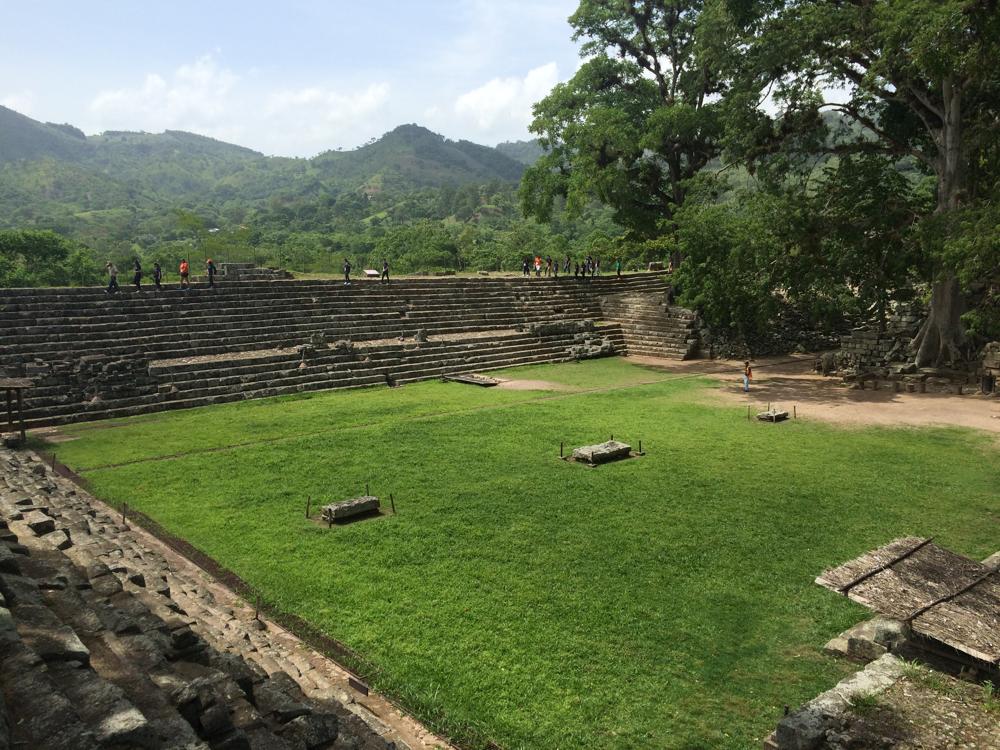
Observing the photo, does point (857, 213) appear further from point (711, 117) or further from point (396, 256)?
point (396, 256)

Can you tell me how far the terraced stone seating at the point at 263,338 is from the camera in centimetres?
1659

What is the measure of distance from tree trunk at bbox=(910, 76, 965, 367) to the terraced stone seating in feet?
28.0

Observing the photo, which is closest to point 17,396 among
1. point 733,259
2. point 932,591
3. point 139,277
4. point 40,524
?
point 40,524

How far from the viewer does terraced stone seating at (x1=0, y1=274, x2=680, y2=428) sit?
653 inches

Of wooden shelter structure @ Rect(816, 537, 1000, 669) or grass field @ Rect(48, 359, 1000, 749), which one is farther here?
grass field @ Rect(48, 359, 1000, 749)

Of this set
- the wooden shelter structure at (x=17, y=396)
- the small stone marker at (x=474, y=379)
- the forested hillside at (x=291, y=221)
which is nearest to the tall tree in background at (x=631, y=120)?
the forested hillside at (x=291, y=221)

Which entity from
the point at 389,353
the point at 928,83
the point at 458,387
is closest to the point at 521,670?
the point at 458,387

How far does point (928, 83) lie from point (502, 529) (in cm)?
1847

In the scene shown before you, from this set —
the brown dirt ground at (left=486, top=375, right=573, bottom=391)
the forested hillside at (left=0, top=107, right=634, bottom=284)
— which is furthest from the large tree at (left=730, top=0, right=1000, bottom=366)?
the forested hillside at (left=0, top=107, right=634, bottom=284)

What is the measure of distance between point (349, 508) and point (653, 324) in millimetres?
20685

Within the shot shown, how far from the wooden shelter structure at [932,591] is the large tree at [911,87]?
11.4m

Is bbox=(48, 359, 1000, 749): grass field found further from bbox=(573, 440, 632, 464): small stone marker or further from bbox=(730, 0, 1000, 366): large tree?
bbox=(730, 0, 1000, 366): large tree

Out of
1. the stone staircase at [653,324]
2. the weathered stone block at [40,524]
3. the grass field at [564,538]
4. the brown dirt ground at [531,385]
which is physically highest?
the stone staircase at [653,324]

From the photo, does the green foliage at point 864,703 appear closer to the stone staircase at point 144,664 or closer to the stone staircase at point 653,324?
the stone staircase at point 144,664
